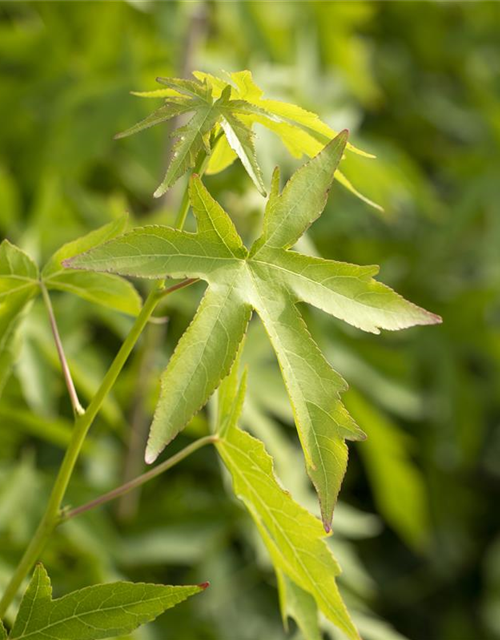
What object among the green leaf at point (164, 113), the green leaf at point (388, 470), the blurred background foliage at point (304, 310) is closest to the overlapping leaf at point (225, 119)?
the green leaf at point (164, 113)

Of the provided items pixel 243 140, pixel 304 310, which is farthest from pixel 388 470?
pixel 243 140

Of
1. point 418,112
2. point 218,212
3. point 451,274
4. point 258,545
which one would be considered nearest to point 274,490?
point 218,212

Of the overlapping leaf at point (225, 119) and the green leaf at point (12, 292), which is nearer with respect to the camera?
the overlapping leaf at point (225, 119)

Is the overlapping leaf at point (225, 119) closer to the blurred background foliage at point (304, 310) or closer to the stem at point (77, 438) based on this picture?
the stem at point (77, 438)

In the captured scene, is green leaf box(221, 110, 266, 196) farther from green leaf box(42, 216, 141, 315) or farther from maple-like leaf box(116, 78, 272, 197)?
green leaf box(42, 216, 141, 315)

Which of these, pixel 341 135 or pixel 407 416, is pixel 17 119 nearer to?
A: pixel 407 416

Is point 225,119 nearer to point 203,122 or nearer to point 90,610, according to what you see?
point 203,122
